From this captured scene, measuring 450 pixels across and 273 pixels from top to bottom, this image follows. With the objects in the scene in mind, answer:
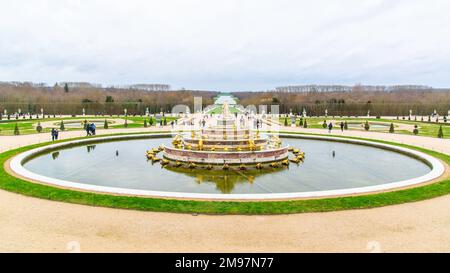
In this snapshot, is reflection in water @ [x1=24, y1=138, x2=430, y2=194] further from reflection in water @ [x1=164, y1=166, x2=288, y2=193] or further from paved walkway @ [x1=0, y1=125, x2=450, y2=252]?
paved walkway @ [x1=0, y1=125, x2=450, y2=252]

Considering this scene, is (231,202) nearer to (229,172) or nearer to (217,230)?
(217,230)

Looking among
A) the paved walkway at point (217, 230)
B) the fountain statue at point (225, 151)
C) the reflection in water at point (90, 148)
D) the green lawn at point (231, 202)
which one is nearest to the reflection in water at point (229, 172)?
the reflection in water at point (90, 148)

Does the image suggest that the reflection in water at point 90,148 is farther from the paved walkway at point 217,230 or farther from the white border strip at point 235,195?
the paved walkway at point 217,230

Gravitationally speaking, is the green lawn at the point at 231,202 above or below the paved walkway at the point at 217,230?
above

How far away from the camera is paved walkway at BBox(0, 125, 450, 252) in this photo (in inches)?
322

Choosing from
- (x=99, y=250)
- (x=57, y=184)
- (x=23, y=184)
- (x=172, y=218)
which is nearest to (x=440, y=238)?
(x=172, y=218)

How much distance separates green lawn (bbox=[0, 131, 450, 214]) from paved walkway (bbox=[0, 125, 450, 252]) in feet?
1.20

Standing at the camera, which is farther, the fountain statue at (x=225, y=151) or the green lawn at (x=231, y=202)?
the fountain statue at (x=225, y=151)

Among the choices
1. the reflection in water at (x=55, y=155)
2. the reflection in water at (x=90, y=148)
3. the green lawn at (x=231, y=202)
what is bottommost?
the green lawn at (x=231, y=202)

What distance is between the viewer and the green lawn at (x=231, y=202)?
1072 centimetres

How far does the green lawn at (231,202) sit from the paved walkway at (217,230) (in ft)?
1.20

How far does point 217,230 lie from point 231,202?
2347 mm

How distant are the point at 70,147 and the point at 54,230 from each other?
16740 mm

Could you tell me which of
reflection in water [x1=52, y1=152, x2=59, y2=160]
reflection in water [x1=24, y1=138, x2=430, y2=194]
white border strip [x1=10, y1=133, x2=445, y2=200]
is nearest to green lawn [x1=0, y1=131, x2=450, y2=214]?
white border strip [x1=10, y1=133, x2=445, y2=200]
